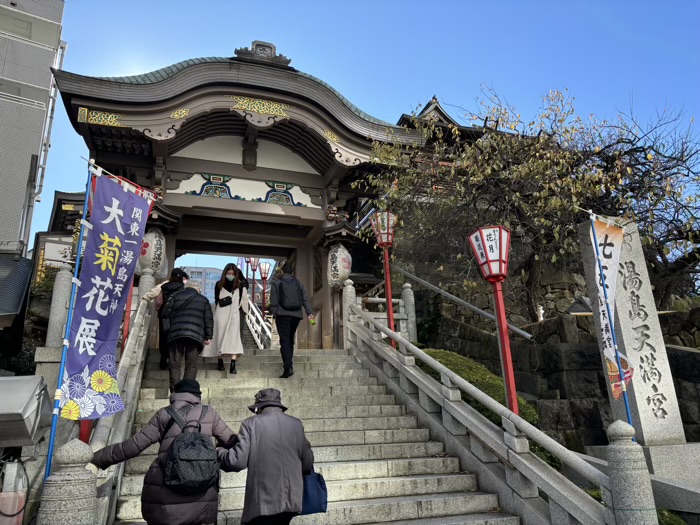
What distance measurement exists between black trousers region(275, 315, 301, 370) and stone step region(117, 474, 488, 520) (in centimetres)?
273

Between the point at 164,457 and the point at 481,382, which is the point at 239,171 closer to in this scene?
the point at 481,382

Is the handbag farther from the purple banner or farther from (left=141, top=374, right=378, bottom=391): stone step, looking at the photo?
(left=141, top=374, right=378, bottom=391): stone step

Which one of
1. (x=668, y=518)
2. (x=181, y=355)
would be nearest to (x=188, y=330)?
(x=181, y=355)

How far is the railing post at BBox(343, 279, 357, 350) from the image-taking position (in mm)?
9531

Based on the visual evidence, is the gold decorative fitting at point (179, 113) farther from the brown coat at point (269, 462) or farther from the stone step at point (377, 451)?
the brown coat at point (269, 462)

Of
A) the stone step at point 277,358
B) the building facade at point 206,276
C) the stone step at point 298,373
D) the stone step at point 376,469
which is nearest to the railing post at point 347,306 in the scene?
the stone step at point 277,358

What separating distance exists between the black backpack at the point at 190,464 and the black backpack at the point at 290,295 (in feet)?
14.4

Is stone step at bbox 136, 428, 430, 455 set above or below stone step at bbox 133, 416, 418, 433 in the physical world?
below

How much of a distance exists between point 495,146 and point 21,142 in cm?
1802

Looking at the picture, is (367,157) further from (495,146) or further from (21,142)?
(21,142)

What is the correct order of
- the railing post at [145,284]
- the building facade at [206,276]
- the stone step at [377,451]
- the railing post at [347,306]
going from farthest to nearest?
1. the building facade at [206,276]
2. the railing post at [347,306]
3. the railing post at [145,284]
4. the stone step at [377,451]

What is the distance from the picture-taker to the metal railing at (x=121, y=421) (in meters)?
3.91

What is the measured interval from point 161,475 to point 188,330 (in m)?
2.92

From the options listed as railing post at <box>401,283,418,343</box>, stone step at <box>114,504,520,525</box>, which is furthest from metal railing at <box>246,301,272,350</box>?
stone step at <box>114,504,520,525</box>
